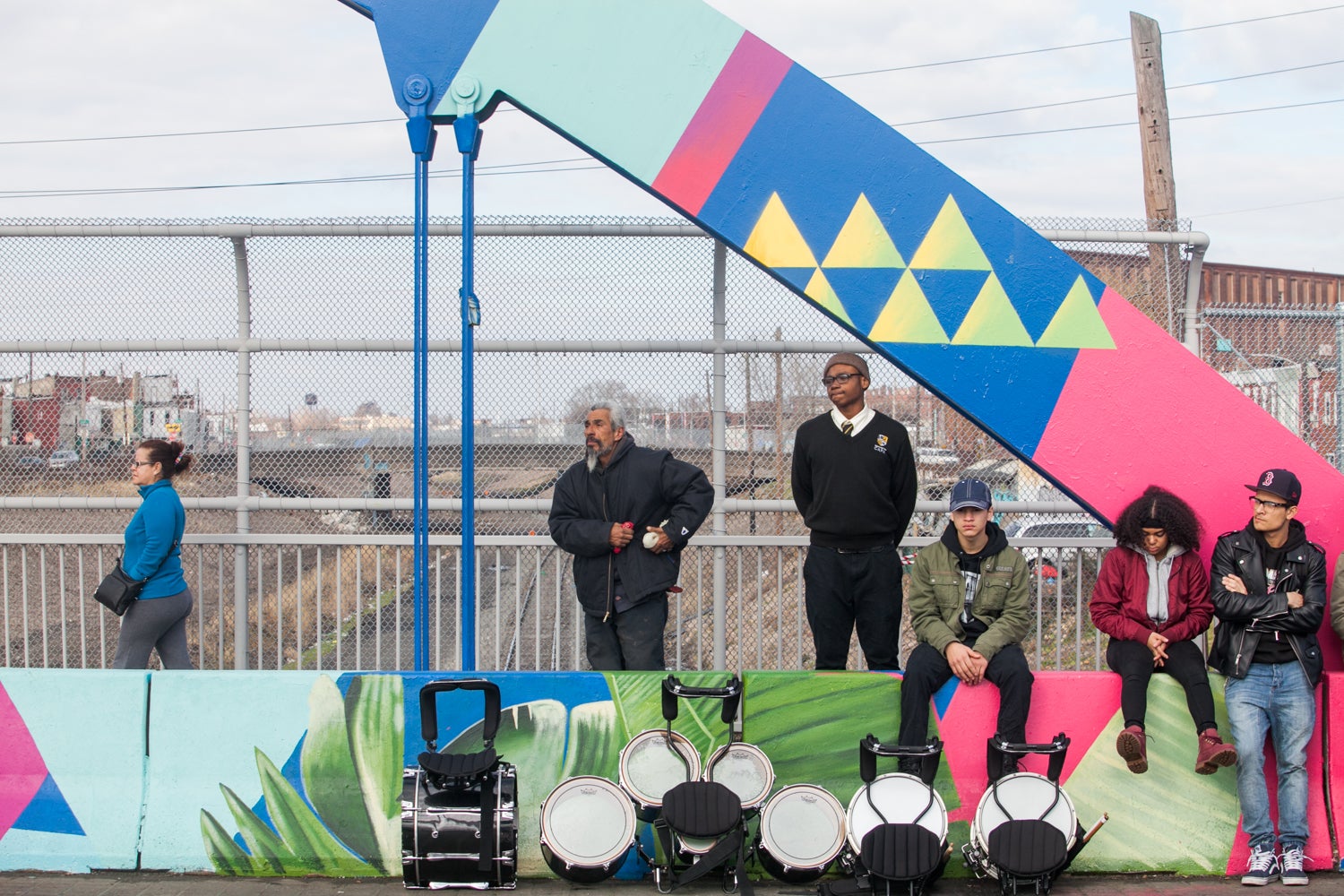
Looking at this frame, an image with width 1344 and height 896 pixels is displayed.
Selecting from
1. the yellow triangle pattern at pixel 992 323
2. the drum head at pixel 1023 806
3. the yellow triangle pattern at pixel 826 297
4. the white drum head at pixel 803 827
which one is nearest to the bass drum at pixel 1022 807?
the drum head at pixel 1023 806

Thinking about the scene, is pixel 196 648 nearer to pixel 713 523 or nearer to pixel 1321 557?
pixel 713 523

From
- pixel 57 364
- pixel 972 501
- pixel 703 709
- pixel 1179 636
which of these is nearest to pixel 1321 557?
pixel 1179 636

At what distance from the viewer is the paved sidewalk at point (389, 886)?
4.94m

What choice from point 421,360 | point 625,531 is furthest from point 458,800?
point 421,360

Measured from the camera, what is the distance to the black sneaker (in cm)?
511

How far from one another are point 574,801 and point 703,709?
2.34ft

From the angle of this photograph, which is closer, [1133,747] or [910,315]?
[1133,747]

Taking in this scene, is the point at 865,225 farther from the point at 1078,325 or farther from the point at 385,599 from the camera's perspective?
the point at 385,599

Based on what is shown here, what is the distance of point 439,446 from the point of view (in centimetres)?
688

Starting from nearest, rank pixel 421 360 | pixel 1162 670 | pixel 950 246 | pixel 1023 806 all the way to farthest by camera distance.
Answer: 1. pixel 1023 806
2. pixel 1162 670
3. pixel 950 246
4. pixel 421 360

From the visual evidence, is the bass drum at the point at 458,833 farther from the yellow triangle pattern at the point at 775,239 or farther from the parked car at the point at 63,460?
the parked car at the point at 63,460

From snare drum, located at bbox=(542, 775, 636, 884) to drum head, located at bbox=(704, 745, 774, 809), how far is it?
40cm

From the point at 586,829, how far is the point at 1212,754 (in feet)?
8.62

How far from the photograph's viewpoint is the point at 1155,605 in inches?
215
